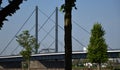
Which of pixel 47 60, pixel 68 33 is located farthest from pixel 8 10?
pixel 47 60

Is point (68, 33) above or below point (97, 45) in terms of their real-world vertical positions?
below

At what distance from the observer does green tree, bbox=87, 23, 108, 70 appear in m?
56.9

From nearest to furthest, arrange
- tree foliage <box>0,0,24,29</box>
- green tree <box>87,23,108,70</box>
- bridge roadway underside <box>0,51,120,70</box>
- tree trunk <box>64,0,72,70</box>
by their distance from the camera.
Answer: tree foliage <box>0,0,24,29</box>
tree trunk <box>64,0,72,70</box>
green tree <box>87,23,108,70</box>
bridge roadway underside <box>0,51,120,70</box>

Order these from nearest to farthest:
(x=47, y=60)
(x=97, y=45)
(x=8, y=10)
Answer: (x=8, y=10)
(x=97, y=45)
(x=47, y=60)

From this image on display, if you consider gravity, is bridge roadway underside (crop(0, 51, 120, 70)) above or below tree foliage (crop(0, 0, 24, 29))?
above

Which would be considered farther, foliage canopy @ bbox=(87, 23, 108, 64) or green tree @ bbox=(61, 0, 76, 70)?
foliage canopy @ bbox=(87, 23, 108, 64)

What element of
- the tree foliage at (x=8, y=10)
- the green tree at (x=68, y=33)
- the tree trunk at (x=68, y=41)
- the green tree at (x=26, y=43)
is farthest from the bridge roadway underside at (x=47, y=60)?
the tree foliage at (x=8, y=10)

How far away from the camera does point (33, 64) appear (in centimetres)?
11919

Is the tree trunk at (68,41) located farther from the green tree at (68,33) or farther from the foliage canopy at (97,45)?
the foliage canopy at (97,45)

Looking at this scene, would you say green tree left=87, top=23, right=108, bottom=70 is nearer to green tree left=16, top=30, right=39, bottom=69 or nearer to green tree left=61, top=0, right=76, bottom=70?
green tree left=16, top=30, right=39, bottom=69

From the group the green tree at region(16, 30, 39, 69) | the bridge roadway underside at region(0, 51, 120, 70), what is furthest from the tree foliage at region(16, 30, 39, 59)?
the bridge roadway underside at region(0, 51, 120, 70)

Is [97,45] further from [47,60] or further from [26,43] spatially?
[47,60]

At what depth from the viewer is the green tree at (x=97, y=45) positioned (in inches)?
2239

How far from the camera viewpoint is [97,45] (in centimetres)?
5728
